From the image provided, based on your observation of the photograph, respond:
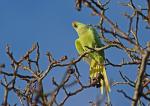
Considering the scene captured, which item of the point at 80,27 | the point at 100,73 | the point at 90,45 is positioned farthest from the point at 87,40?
the point at 100,73

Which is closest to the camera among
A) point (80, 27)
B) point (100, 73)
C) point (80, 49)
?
point (100, 73)

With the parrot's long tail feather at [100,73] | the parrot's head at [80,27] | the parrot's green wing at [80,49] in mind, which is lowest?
the parrot's long tail feather at [100,73]

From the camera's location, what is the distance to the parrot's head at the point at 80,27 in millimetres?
7082

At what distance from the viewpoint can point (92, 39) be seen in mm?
6906

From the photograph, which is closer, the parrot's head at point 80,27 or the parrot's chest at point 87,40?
the parrot's chest at point 87,40

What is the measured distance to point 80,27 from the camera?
7164 mm

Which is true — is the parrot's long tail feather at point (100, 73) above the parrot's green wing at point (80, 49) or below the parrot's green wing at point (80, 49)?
below

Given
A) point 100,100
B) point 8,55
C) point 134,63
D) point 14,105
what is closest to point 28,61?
point 8,55

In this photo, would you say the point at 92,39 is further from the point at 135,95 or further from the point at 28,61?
the point at 135,95

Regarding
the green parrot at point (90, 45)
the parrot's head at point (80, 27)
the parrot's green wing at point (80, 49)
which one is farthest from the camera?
the parrot's head at point (80, 27)

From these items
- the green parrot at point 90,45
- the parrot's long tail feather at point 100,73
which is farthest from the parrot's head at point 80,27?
the parrot's long tail feather at point 100,73

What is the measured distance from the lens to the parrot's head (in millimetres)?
7082

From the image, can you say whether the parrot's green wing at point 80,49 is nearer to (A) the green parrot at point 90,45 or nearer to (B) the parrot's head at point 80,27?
(A) the green parrot at point 90,45

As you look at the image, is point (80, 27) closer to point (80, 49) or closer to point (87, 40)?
point (87, 40)
